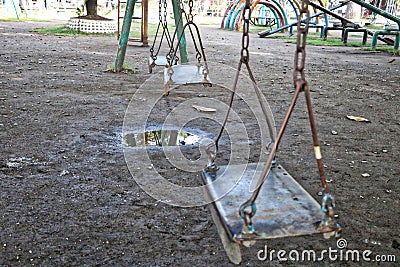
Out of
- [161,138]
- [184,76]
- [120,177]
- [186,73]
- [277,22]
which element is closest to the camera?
[120,177]

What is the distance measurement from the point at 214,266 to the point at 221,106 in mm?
2208

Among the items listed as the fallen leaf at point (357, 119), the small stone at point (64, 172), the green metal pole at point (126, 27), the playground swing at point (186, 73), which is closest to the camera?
the small stone at point (64, 172)

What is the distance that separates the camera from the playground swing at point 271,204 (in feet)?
3.63

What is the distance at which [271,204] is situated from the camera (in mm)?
1332

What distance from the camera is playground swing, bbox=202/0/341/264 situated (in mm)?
1105

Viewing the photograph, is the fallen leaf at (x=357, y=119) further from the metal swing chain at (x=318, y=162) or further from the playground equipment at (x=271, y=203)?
the metal swing chain at (x=318, y=162)

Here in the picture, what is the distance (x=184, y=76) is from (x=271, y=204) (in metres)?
1.92

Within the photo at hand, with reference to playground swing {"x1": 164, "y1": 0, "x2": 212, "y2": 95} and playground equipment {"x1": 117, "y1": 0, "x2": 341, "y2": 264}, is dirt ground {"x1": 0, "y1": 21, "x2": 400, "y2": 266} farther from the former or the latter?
playground swing {"x1": 164, "y1": 0, "x2": 212, "y2": 95}

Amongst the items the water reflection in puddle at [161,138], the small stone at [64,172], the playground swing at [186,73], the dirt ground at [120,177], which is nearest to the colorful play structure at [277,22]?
the playground swing at [186,73]

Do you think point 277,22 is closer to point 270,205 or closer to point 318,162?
point 270,205

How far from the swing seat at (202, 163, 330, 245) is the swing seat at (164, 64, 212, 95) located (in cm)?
141

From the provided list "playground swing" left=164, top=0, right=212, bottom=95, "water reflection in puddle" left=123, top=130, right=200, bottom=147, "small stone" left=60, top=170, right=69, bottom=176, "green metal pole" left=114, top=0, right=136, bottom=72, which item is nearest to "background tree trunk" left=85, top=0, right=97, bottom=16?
"green metal pole" left=114, top=0, right=136, bottom=72

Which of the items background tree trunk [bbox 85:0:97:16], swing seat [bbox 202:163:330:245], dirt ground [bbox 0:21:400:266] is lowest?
dirt ground [bbox 0:21:400:266]

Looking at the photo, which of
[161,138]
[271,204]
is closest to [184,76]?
[161,138]
